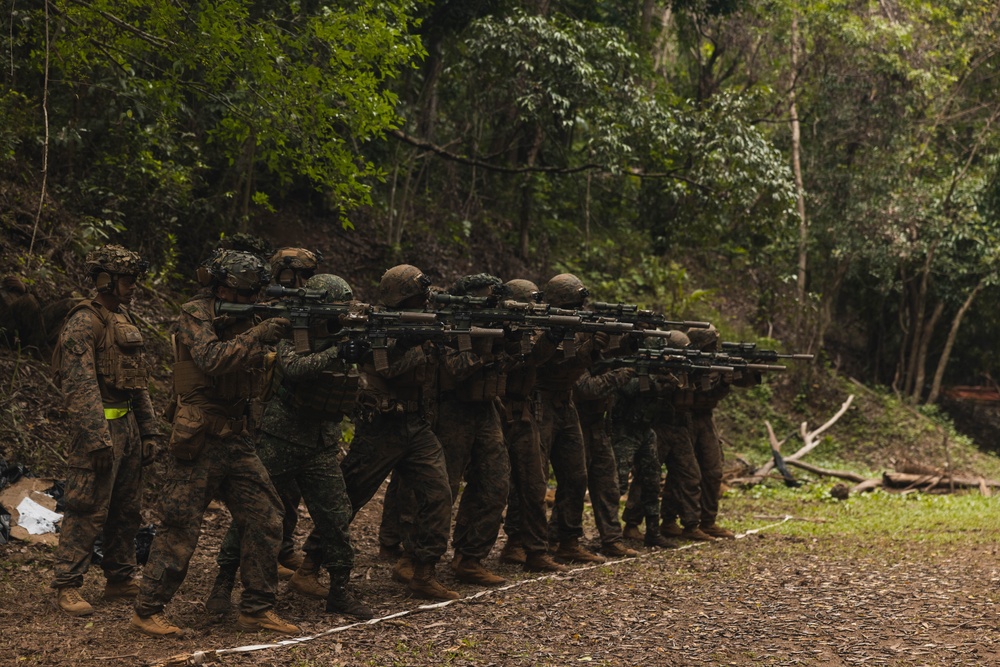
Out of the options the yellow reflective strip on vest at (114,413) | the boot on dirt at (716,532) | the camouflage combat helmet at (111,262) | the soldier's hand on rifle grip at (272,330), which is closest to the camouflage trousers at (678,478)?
the boot on dirt at (716,532)

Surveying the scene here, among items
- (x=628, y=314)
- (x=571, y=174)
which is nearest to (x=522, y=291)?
(x=628, y=314)

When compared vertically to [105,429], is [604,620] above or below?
below

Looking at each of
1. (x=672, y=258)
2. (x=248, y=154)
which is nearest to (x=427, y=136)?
(x=248, y=154)

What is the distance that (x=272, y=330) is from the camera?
625cm

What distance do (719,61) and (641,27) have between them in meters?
4.55

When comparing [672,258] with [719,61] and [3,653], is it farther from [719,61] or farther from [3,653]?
[3,653]

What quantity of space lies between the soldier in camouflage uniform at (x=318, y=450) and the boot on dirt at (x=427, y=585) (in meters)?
0.62

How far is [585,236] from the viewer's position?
2233 centimetres

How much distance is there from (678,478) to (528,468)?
253cm

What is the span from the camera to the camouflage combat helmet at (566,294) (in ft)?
30.8

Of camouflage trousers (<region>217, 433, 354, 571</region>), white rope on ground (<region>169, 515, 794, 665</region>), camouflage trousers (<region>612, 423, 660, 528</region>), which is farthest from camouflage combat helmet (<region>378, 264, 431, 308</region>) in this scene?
camouflage trousers (<region>612, 423, 660, 528</region>)

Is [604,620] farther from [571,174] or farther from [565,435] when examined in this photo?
[571,174]

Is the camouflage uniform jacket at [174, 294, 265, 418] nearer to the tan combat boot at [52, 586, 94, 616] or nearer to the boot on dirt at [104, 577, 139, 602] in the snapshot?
the tan combat boot at [52, 586, 94, 616]

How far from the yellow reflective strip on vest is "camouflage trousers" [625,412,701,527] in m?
5.49
